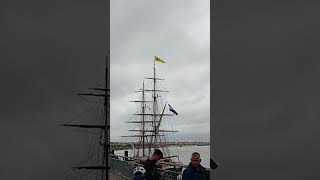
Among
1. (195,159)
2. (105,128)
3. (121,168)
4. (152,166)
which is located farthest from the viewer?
(121,168)

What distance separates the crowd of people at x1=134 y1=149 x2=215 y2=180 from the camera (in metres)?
3.74

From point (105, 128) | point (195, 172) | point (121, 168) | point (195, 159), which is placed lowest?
point (121, 168)

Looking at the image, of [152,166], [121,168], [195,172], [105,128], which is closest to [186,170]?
[195,172]

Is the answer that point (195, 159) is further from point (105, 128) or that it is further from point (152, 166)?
point (105, 128)

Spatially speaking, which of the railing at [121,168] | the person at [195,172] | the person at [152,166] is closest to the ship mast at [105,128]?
the person at [152,166]

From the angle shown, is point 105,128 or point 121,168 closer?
point 105,128

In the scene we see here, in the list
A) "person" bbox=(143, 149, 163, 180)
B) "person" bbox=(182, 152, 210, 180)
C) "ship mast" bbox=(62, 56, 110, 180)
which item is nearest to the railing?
"ship mast" bbox=(62, 56, 110, 180)

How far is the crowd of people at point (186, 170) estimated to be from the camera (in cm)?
374

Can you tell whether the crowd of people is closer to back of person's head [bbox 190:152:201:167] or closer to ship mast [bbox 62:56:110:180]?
back of person's head [bbox 190:152:201:167]

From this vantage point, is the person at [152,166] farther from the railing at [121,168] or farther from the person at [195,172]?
the railing at [121,168]

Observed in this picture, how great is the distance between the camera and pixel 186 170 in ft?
12.5

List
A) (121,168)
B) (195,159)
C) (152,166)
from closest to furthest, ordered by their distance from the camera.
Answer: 1. (195,159)
2. (152,166)
3. (121,168)

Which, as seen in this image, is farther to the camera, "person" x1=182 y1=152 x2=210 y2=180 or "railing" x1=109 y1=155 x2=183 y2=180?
"railing" x1=109 y1=155 x2=183 y2=180
